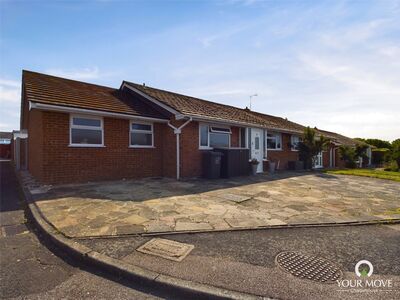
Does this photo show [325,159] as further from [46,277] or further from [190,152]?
[46,277]

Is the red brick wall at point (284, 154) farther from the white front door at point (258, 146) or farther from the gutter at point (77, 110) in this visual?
the gutter at point (77, 110)

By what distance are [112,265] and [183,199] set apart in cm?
375

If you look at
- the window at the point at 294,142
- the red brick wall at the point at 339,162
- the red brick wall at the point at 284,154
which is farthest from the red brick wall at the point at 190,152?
the red brick wall at the point at 339,162

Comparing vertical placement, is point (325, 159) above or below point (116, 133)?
below

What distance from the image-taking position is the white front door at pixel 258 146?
14.4m

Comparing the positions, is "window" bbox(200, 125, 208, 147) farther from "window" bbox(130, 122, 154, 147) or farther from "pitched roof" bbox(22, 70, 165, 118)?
"window" bbox(130, 122, 154, 147)

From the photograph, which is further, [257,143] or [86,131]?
[257,143]

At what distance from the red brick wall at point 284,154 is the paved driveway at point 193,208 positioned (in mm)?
7593

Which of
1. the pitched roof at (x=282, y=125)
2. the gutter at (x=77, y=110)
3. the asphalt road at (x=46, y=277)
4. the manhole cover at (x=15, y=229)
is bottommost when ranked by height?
the asphalt road at (x=46, y=277)

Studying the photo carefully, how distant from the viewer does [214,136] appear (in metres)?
12.3

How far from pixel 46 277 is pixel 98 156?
683 centimetres

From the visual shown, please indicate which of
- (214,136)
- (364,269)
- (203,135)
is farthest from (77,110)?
(364,269)

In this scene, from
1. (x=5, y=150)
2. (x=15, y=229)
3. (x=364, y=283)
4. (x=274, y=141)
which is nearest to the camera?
(x=364, y=283)

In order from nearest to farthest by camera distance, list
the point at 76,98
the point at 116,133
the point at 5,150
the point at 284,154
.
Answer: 1. the point at 76,98
2. the point at 116,133
3. the point at 284,154
4. the point at 5,150
